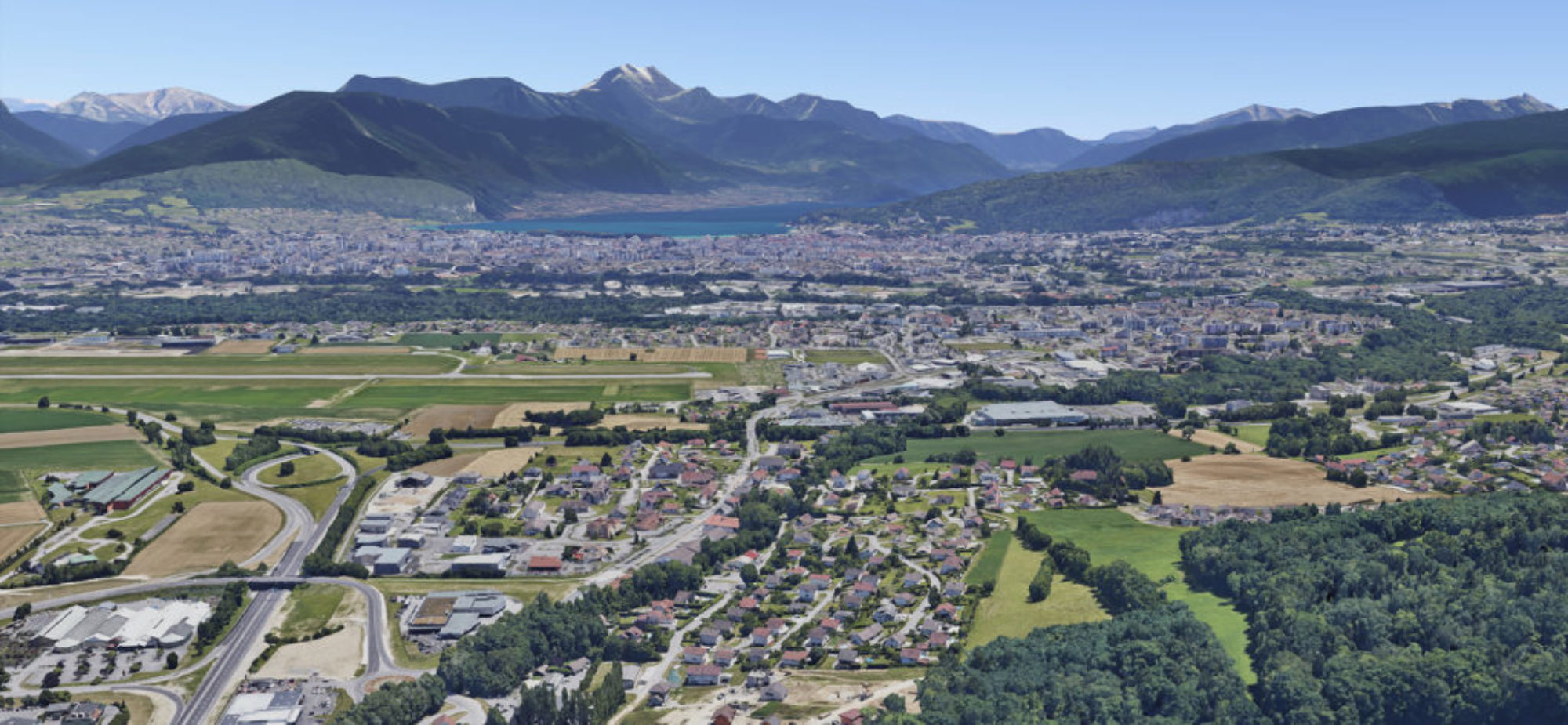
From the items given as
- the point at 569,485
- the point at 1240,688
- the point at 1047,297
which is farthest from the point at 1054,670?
the point at 1047,297

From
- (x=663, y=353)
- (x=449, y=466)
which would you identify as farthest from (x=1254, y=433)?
(x=663, y=353)

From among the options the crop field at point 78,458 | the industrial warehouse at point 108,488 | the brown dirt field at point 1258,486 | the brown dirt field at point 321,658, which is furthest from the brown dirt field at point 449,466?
the brown dirt field at point 1258,486

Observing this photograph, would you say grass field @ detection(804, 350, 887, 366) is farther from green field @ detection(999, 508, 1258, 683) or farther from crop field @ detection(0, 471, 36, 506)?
crop field @ detection(0, 471, 36, 506)

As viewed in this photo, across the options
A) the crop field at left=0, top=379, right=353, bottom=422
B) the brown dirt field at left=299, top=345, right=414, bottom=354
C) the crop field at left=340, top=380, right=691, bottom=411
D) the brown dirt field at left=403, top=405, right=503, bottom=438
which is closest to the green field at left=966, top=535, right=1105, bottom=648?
the brown dirt field at left=403, top=405, right=503, bottom=438

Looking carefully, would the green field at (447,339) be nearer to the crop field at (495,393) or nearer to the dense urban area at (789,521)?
the dense urban area at (789,521)

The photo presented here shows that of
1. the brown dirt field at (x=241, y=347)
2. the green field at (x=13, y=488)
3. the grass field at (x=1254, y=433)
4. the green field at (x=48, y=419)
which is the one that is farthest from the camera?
the brown dirt field at (x=241, y=347)

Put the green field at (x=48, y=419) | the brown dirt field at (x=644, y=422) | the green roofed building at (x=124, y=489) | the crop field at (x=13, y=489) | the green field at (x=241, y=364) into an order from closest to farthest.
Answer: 1. the green roofed building at (x=124, y=489)
2. the crop field at (x=13, y=489)
3. the green field at (x=48, y=419)
4. the brown dirt field at (x=644, y=422)
5. the green field at (x=241, y=364)
